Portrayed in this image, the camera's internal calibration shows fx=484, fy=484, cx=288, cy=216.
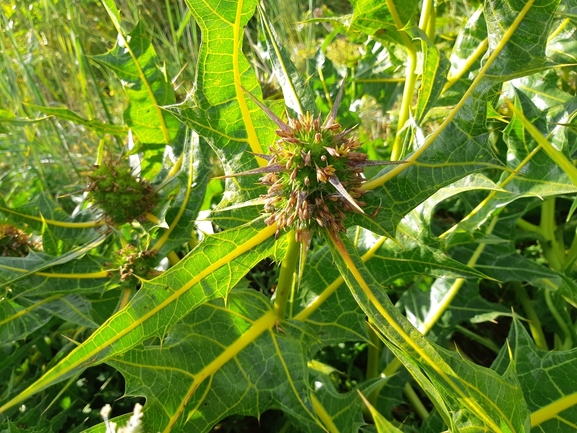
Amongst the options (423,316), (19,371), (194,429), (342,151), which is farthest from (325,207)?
(19,371)

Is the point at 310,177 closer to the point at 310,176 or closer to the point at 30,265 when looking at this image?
the point at 310,176

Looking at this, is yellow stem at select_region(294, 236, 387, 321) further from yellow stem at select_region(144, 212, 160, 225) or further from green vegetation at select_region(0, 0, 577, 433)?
yellow stem at select_region(144, 212, 160, 225)

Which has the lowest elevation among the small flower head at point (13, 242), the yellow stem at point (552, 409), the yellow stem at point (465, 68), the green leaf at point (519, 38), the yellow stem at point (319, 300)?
the yellow stem at point (552, 409)

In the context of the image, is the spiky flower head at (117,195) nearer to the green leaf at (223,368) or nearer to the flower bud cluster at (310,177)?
the green leaf at (223,368)

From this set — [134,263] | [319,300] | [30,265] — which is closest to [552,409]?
[319,300]

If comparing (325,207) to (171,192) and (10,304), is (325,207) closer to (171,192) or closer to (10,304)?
(171,192)

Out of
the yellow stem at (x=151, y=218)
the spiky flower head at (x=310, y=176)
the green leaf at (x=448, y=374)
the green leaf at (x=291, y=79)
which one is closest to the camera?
the green leaf at (x=448, y=374)

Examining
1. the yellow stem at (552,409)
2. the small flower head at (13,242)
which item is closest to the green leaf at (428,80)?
the yellow stem at (552,409)
